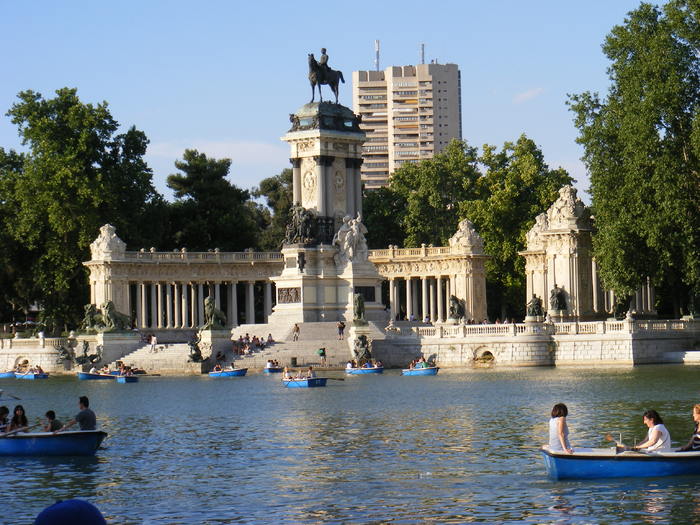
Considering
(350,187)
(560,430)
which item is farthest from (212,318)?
(560,430)

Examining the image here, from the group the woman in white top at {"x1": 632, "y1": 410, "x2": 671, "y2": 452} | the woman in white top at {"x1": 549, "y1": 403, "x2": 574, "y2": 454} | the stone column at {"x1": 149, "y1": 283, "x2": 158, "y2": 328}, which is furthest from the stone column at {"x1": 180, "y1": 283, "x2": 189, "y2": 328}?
the woman in white top at {"x1": 632, "y1": 410, "x2": 671, "y2": 452}

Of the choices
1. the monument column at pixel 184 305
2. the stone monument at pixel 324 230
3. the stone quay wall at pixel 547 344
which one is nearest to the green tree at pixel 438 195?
the monument column at pixel 184 305

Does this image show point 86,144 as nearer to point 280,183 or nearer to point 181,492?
point 280,183

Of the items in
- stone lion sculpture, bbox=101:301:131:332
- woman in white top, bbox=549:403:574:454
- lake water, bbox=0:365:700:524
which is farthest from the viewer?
stone lion sculpture, bbox=101:301:131:332

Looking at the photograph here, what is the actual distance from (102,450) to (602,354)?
119 feet

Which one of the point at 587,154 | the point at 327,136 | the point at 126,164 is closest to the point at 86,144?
the point at 126,164

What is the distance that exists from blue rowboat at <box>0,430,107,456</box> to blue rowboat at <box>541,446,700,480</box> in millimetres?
11452

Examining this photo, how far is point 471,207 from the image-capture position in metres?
103

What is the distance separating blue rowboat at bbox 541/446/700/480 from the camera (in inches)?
1053

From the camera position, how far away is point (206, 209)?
108750 mm

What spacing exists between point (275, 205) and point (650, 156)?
64.0 meters

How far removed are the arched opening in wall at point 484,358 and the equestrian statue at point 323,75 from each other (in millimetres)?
20860

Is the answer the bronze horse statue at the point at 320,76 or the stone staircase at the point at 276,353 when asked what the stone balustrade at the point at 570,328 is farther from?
the bronze horse statue at the point at 320,76

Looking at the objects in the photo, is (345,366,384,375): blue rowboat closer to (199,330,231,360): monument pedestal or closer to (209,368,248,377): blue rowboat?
(209,368,248,377): blue rowboat
